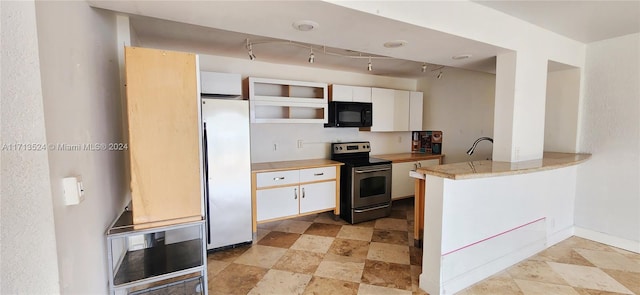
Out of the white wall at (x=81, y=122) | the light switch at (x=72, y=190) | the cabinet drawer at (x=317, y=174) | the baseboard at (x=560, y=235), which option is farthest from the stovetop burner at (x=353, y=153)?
the light switch at (x=72, y=190)

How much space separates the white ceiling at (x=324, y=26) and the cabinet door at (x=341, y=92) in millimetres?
571

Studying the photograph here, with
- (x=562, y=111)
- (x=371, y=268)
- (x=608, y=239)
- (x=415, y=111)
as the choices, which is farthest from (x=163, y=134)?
(x=608, y=239)

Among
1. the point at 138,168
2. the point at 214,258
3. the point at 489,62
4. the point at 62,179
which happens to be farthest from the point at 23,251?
the point at 489,62

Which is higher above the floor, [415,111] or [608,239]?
[415,111]

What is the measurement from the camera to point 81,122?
130 cm

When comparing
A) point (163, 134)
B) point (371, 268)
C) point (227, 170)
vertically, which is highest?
point (163, 134)

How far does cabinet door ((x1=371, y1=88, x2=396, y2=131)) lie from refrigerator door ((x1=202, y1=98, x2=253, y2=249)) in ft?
6.96

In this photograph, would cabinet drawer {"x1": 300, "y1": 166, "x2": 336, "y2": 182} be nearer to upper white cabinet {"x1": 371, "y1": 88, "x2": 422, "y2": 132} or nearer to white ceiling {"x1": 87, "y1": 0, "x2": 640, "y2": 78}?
upper white cabinet {"x1": 371, "y1": 88, "x2": 422, "y2": 132}

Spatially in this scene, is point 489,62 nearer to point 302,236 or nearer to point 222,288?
point 302,236

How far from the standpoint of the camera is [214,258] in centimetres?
267

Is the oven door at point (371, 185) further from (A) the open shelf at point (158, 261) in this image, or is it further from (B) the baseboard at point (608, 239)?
(B) the baseboard at point (608, 239)

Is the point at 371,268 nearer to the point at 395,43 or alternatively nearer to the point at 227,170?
the point at 227,170

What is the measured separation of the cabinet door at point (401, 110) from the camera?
4.29m

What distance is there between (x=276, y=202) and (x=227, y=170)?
0.78 m
